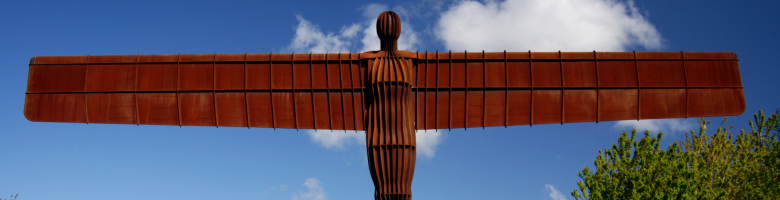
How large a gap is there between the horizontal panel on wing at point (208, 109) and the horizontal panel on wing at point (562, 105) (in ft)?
8.02

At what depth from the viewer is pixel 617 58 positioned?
64.6ft

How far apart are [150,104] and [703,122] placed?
1034 inches

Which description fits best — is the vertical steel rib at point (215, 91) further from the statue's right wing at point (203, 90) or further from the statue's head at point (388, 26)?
the statue's head at point (388, 26)

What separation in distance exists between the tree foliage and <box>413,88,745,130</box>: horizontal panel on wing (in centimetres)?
504

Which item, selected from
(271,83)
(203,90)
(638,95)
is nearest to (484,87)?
(638,95)

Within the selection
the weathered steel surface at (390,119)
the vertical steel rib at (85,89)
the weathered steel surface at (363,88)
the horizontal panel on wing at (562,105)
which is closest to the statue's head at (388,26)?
the weathered steel surface at (390,119)

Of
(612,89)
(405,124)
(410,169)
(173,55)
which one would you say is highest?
(173,55)

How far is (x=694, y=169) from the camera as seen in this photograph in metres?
25.1

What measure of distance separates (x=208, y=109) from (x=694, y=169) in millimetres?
18537

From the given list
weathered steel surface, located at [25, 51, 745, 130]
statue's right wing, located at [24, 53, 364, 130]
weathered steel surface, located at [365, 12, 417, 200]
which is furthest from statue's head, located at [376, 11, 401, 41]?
statue's right wing, located at [24, 53, 364, 130]

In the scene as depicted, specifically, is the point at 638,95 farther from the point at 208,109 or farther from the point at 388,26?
the point at 208,109

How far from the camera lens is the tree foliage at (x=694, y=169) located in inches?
981

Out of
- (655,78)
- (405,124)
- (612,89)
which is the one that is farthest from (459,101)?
(655,78)

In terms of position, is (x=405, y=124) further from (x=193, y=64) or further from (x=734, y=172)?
(x=734, y=172)
